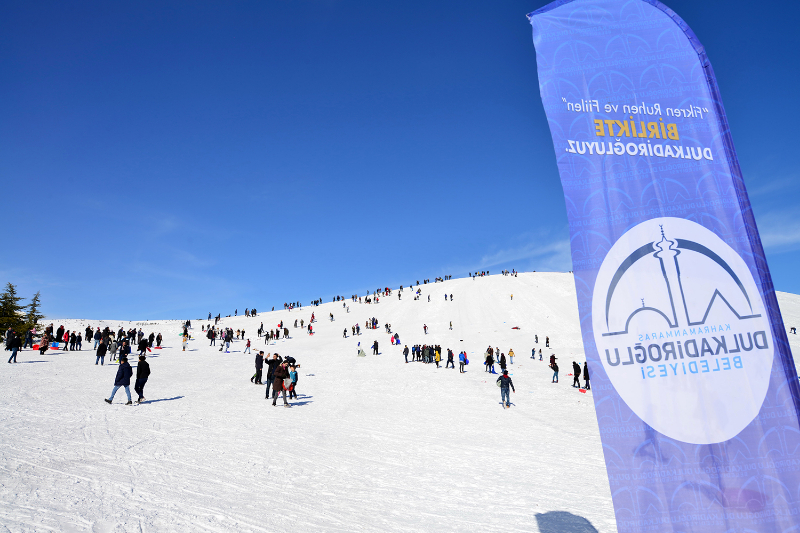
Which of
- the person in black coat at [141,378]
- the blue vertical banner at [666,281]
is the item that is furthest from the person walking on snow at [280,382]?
the blue vertical banner at [666,281]

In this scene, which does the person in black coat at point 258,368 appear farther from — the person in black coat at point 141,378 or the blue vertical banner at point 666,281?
the blue vertical banner at point 666,281

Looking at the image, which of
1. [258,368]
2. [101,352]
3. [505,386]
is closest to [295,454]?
[505,386]

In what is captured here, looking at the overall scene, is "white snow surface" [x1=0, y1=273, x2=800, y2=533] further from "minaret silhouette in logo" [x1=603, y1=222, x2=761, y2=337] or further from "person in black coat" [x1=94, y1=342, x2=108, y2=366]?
"minaret silhouette in logo" [x1=603, y1=222, x2=761, y2=337]

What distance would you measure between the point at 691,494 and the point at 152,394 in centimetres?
1607

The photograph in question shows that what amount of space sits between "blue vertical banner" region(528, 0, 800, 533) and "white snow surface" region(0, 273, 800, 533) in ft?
8.94

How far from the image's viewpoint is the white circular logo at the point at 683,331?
3100 mm

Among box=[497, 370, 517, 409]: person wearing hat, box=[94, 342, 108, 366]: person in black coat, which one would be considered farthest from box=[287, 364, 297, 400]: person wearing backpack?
box=[94, 342, 108, 366]: person in black coat

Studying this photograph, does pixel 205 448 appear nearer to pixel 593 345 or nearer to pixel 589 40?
pixel 593 345

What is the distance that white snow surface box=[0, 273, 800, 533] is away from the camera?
521 centimetres

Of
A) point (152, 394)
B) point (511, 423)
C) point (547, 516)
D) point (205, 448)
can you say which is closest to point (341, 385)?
point (152, 394)

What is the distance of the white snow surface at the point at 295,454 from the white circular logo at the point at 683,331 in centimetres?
299

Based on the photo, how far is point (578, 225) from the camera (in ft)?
10.8

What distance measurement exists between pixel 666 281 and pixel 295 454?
7407mm

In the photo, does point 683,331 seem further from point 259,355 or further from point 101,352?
point 101,352
